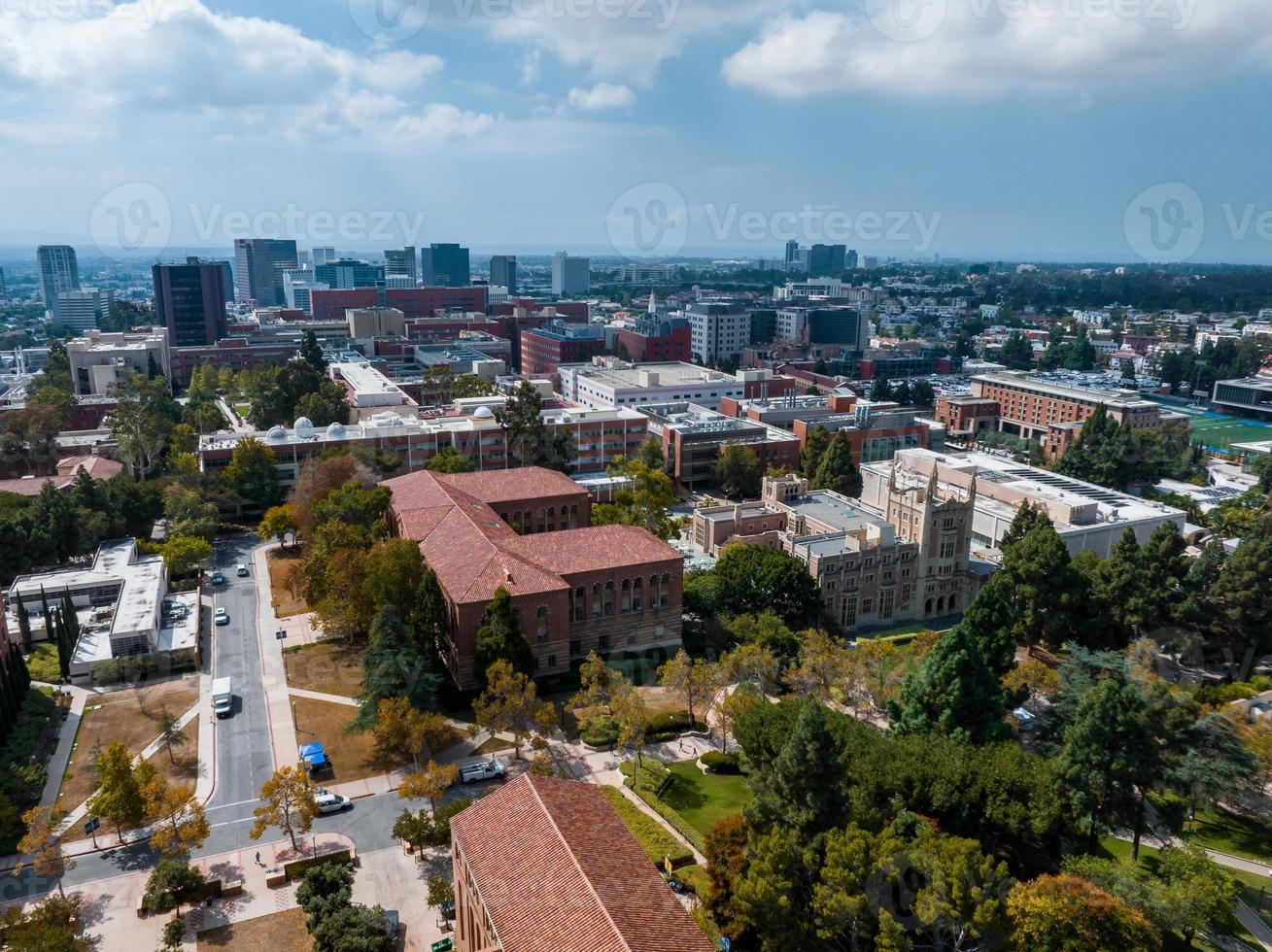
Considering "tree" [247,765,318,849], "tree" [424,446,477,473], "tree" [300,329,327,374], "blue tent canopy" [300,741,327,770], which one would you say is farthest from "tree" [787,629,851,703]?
"tree" [300,329,327,374]

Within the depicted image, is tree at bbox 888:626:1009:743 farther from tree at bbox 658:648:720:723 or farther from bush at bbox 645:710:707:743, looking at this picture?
bush at bbox 645:710:707:743

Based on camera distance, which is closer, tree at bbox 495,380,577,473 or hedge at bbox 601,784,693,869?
hedge at bbox 601,784,693,869

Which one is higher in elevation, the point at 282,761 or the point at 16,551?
the point at 16,551

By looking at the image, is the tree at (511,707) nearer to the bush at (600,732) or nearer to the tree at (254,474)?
the bush at (600,732)

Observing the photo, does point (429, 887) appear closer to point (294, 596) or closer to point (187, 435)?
point (294, 596)

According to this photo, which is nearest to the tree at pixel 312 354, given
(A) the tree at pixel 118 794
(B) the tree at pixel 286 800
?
(A) the tree at pixel 118 794

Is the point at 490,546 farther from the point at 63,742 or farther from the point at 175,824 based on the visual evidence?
the point at 63,742

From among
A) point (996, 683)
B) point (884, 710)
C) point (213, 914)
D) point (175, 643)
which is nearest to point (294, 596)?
point (175, 643)
